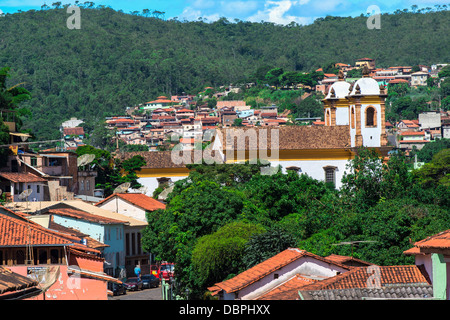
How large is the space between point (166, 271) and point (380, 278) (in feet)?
79.8

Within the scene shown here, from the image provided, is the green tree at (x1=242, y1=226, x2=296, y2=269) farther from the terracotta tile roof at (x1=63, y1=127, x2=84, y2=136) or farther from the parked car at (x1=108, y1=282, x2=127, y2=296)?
the terracotta tile roof at (x1=63, y1=127, x2=84, y2=136)

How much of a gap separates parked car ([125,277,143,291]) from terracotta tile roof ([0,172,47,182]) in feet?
38.6

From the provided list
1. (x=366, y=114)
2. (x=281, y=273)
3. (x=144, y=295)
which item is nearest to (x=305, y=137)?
(x=366, y=114)

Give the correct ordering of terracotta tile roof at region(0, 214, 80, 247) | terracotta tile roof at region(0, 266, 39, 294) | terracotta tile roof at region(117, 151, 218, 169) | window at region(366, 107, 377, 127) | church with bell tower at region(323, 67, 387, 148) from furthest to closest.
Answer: terracotta tile roof at region(117, 151, 218, 169)
window at region(366, 107, 377, 127)
church with bell tower at region(323, 67, 387, 148)
terracotta tile roof at region(0, 214, 80, 247)
terracotta tile roof at region(0, 266, 39, 294)

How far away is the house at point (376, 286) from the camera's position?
15359 mm

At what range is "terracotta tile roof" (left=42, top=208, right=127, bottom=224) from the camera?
3790 centimetres

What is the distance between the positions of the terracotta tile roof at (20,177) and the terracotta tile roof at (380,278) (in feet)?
100

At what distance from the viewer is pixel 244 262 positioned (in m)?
26.8

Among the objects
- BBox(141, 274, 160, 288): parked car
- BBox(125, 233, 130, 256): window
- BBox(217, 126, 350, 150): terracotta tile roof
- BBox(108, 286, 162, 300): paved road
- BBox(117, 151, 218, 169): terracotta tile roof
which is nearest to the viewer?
BBox(108, 286, 162, 300): paved road

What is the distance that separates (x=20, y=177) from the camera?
46969 millimetres

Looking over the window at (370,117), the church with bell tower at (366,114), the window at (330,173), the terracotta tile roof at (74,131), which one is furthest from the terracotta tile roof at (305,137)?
the terracotta tile roof at (74,131)

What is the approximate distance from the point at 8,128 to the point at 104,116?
144647mm

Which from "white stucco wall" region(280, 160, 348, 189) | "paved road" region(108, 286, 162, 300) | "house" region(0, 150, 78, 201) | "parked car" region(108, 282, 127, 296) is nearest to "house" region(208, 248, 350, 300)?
"paved road" region(108, 286, 162, 300)
